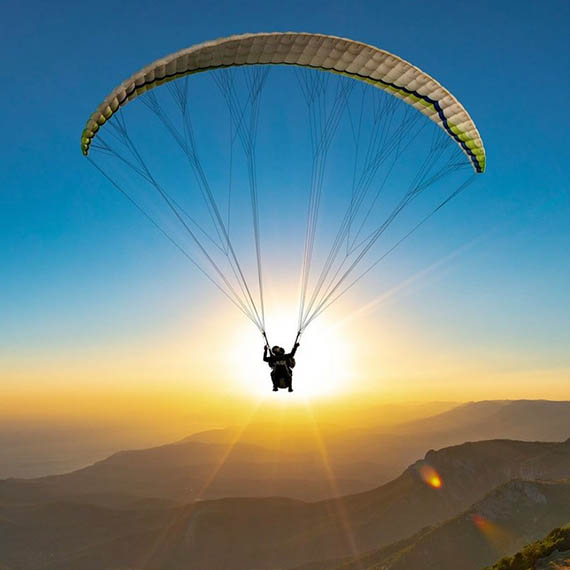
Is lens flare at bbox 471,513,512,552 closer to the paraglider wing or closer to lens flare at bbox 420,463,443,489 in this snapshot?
lens flare at bbox 420,463,443,489

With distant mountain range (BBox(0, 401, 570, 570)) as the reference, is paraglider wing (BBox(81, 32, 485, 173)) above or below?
above

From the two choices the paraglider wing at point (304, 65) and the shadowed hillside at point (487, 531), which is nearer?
the paraglider wing at point (304, 65)

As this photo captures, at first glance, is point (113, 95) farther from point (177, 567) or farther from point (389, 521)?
point (177, 567)

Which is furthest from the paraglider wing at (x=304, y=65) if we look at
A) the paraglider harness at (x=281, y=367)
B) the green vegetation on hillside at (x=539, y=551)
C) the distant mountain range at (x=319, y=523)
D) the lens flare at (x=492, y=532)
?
the distant mountain range at (x=319, y=523)

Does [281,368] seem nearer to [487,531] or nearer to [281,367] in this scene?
[281,367]

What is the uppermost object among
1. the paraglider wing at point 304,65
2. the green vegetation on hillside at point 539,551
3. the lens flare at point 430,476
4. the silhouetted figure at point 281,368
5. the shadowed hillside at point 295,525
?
the paraglider wing at point 304,65

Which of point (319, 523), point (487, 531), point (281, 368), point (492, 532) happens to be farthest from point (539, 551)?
point (319, 523)

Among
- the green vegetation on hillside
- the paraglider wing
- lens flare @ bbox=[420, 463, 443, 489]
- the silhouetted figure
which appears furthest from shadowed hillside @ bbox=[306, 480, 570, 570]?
the paraglider wing

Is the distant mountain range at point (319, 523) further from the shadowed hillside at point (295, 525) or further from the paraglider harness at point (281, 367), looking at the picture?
the paraglider harness at point (281, 367)
